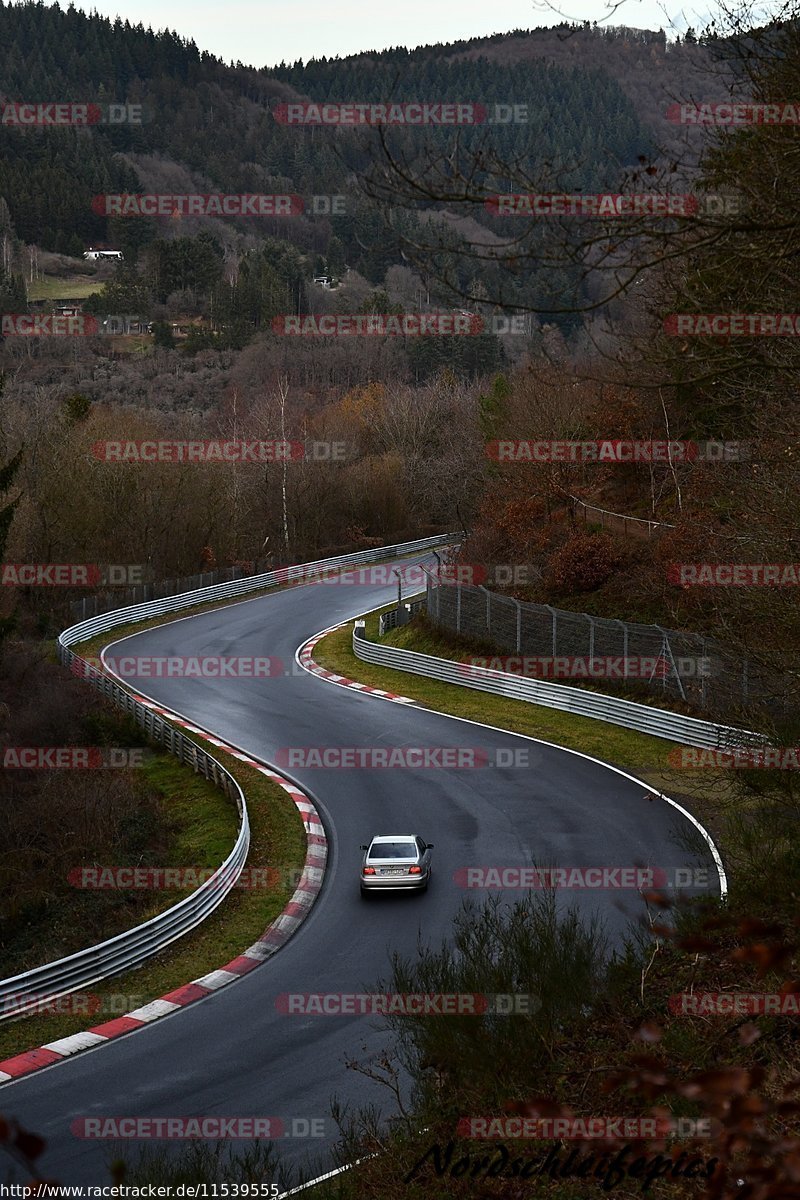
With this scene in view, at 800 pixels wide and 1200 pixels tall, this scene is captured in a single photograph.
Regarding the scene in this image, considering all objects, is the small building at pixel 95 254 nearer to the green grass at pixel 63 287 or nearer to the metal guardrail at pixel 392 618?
the green grass at pixel 63 287

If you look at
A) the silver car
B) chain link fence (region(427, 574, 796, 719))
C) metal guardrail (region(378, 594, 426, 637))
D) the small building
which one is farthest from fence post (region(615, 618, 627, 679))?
the small building

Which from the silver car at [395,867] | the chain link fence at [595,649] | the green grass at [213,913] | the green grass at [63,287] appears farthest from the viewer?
the green grass at [63,287]

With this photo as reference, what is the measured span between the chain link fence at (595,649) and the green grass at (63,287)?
117 m

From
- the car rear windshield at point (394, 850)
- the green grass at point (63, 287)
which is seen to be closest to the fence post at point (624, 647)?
the car rear windshield at point (394, 850)

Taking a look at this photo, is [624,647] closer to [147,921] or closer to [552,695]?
[552,695]

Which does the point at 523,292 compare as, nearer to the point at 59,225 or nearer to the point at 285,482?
the point at 285,482

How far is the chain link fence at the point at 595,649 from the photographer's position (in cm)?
2758

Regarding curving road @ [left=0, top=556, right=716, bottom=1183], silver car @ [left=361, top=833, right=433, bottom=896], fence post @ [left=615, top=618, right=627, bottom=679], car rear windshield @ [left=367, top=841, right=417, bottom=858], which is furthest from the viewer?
fence post @ [left=615, top=618, right=627, bottom=679]

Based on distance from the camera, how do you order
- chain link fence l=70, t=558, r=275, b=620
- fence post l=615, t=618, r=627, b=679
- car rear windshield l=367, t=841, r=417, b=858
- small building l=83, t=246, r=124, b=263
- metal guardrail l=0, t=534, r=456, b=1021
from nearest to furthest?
1. metal guardrail l=0, t=534, r=456, b=1021
2. car rear windshield l=367, t=841, r=417, b=858
3. fence post l=615, t=618, r=627, b=679
4. chain link fence l=70, t=558, r=275, b=620
5. small building l=83, t=246, r=124, b=263

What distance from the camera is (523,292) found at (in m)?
111

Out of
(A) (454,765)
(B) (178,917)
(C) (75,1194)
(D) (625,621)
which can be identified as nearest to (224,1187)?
(C) (75,1194)

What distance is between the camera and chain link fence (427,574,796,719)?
27578mm

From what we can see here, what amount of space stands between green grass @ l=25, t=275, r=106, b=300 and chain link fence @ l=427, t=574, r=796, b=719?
116633 millimetres

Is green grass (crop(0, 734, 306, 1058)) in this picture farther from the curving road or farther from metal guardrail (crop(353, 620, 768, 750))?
metal guardrail (crop(353, 620, 768, 750))
